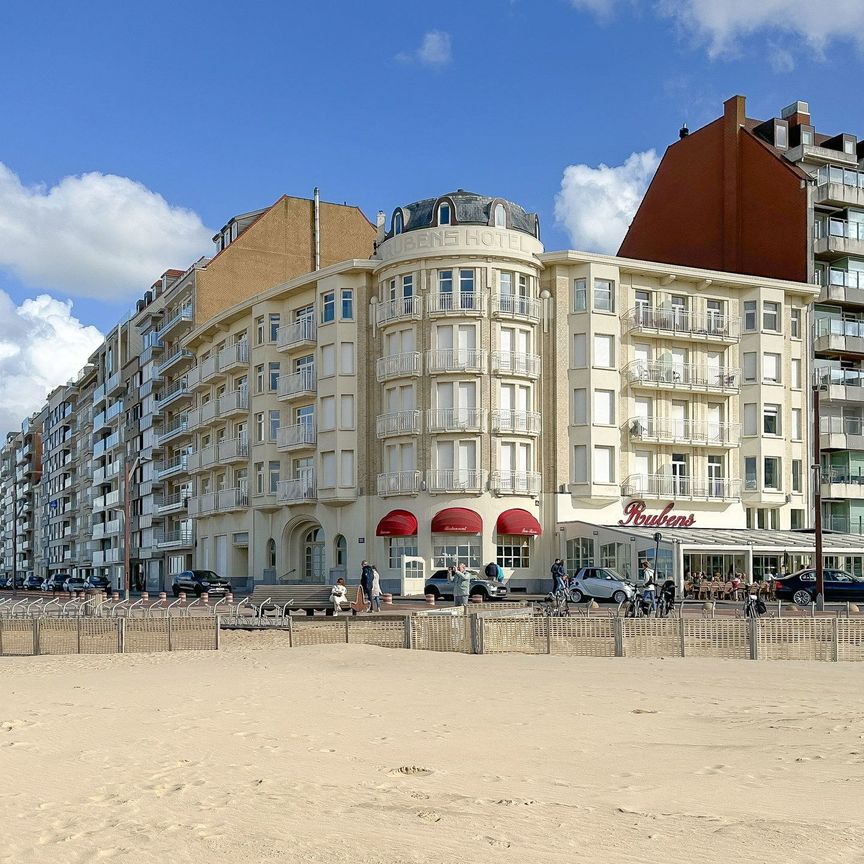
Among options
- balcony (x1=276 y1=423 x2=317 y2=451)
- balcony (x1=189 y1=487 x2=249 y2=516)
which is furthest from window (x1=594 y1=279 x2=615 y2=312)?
balcony (x1=189 y1=487 x2=249 y2=516)

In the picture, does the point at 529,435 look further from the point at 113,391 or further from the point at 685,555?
the point at 113,391

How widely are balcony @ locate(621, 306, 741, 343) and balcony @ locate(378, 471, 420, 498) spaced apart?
12194 mm

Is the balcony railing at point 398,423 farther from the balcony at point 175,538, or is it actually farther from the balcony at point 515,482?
the balcony at point 175,538

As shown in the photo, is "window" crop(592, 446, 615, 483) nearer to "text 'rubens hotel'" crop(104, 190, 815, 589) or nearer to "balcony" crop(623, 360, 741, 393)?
"text 'rubens hotel'" crop(104, 190, 815, 589)

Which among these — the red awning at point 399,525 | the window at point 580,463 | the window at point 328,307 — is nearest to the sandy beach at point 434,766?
the red awning at point 399,525

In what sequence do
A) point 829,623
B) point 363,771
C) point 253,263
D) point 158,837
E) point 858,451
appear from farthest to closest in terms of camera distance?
point 253,263 < point 858,451 < point 829,623 < point 363,771 < point 158,837

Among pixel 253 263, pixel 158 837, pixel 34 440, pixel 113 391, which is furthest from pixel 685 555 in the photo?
pixel 34 440

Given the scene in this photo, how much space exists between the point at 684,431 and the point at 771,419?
15.9 ft

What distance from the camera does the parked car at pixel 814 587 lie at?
4097 cm

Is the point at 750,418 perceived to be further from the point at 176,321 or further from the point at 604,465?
the point at 176,321

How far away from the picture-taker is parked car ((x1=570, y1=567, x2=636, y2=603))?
40.1 m

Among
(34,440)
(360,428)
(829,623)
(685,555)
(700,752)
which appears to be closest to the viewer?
(700,752)

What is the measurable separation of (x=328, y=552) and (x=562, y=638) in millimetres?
32277

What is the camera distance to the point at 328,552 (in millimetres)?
53000
